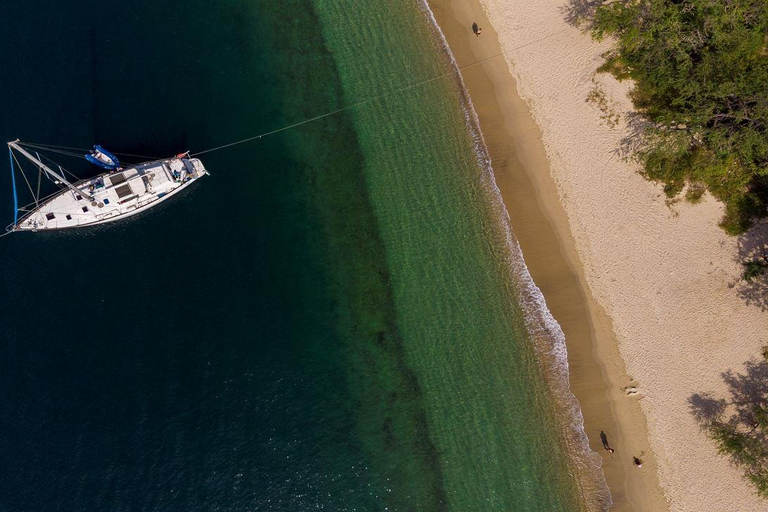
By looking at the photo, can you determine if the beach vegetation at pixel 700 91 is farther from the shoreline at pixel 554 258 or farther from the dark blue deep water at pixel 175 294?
the dark blue deep water at pixel 175 294

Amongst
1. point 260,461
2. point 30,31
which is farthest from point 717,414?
point 30,31

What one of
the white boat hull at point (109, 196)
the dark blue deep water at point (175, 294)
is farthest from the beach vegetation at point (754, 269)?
the white boat hull at point (109, 196)

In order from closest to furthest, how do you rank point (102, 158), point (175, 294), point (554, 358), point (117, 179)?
point (554, 358), point (102, 158), point (117, 179), point (175, 294)

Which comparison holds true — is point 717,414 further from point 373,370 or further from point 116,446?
point 116,446

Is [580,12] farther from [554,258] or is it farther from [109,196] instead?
[109,196]

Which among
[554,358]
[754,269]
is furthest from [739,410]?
[554,358]
